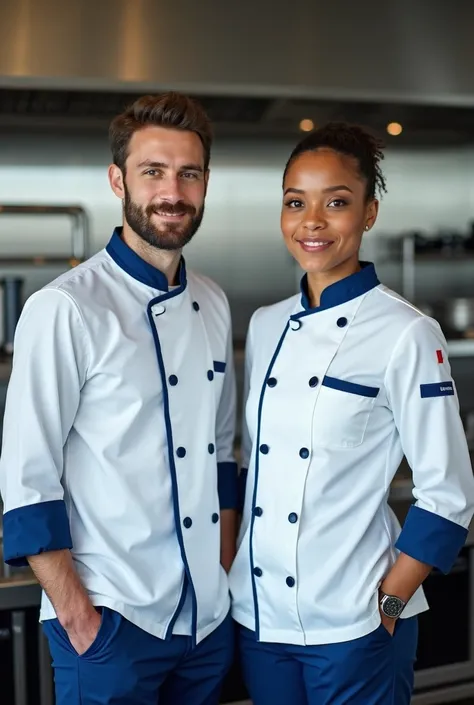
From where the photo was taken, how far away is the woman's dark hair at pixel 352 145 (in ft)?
4.42

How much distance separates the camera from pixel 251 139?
346cm

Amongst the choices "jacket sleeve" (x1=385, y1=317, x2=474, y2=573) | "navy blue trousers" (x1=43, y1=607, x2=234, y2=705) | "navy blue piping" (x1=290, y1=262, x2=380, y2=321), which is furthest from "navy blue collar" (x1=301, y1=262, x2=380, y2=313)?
"navy blue trousers" (x1=43, y1=607, x2=234, y2=705)

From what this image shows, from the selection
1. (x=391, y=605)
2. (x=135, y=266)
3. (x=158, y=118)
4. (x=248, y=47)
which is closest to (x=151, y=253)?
(x=135, y=266)

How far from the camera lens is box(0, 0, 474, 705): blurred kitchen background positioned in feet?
6.98

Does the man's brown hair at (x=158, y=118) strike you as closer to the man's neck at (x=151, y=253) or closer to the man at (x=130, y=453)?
the man at (x=130, y=453)

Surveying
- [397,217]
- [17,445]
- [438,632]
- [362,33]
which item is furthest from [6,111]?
[438,632]

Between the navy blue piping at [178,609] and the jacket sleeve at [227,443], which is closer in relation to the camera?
the navy blue piping at [178,609]

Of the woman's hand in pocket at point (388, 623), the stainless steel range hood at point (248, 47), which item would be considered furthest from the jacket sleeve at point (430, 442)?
the stainless steel range hood at point (248, 47)

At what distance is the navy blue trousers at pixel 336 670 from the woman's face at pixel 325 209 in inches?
23.7

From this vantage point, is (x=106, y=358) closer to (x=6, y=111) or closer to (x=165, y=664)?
(x=165, y=664)

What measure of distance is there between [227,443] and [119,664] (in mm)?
446

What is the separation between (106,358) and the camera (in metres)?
1.25

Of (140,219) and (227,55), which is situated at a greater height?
(227,55)

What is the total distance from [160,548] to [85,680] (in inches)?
8.7
